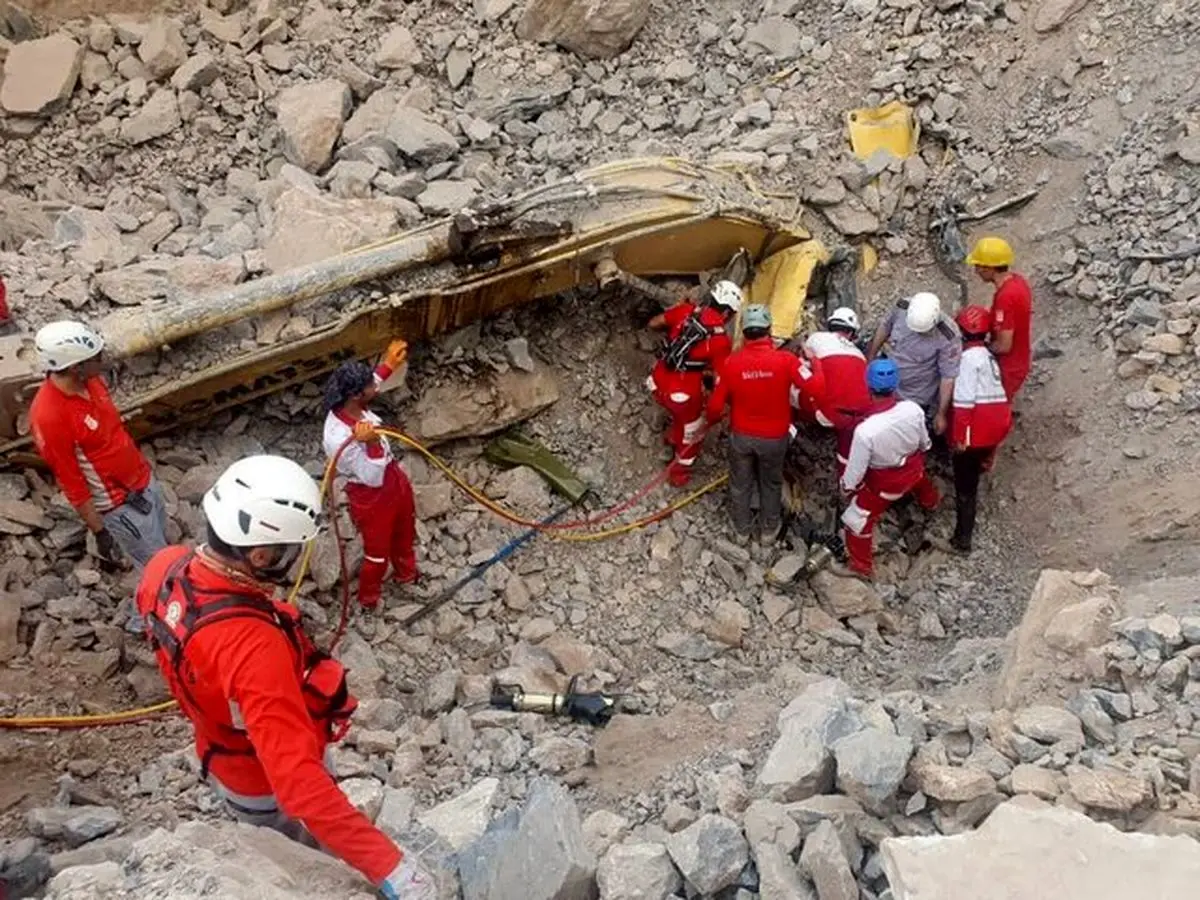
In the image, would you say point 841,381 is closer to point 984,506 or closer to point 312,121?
point 984,506

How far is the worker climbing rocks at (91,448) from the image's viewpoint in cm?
492

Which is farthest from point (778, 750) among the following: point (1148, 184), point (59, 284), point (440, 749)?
point (1148, 184)

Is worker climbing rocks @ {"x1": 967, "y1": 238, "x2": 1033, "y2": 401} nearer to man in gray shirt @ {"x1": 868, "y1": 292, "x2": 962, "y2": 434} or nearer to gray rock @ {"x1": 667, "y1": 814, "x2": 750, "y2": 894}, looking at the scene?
man in gray shirt @ {"x1": 868, "y1": 292, "x2": 962, "y2": 434}

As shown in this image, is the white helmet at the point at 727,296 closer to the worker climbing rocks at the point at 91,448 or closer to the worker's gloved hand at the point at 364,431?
the worker's gloved hand at the point at 364,431

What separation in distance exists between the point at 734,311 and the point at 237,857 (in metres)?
4.49

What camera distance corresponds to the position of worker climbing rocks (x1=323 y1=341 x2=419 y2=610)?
5.35 m

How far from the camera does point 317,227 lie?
21.2 ft

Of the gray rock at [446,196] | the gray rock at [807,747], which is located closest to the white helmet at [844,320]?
the gray rock at [446,196]

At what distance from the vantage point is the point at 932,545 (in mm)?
7105

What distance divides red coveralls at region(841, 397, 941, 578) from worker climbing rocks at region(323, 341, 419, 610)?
2543mm

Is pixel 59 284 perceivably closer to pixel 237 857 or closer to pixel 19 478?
pixel 19 478

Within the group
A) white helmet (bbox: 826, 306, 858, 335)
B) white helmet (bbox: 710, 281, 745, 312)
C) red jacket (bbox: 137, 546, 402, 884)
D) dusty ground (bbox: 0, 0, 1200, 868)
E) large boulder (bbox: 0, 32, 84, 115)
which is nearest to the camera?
red jacket (bbox: 137, 546, 402, 884)

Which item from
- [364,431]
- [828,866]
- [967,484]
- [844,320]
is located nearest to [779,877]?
[828,866]

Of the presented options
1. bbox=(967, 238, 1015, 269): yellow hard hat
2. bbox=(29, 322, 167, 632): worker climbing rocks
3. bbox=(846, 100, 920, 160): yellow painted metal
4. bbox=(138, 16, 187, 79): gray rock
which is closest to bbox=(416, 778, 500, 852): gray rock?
bbox=(29, 322, 167, 632): worker climbing rocks
